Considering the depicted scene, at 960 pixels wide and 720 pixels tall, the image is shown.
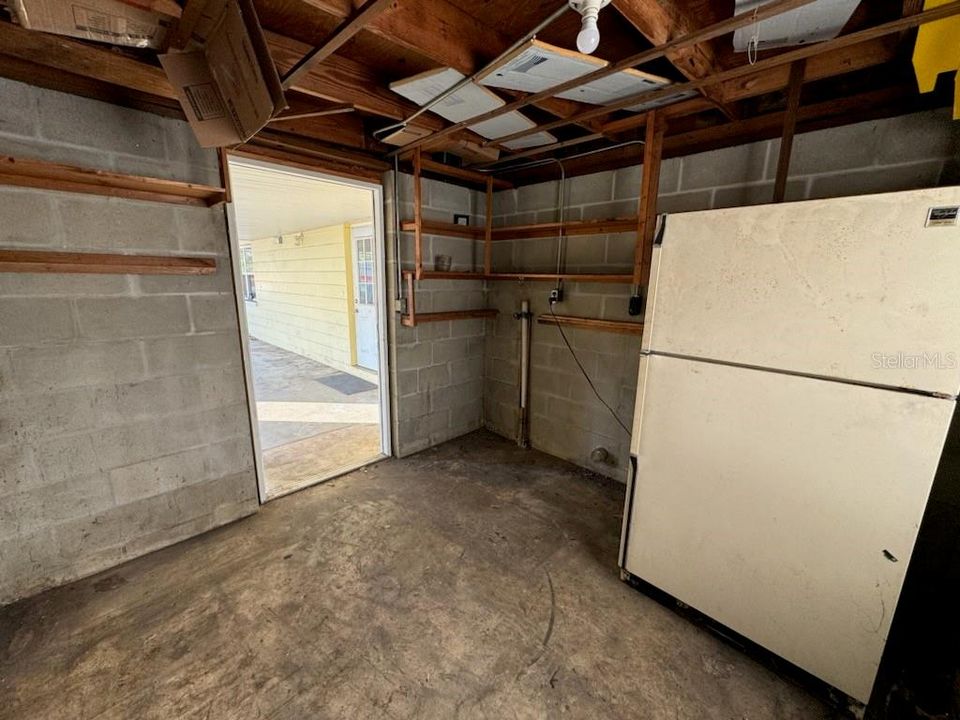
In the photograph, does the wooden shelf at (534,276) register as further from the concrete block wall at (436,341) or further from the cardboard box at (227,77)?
the cardboard box at (227,77)

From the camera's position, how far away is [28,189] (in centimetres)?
159

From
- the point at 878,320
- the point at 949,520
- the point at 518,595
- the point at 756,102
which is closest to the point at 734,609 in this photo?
the point at 518,595

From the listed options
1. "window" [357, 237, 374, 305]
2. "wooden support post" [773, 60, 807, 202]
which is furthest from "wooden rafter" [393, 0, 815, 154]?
"window" [357, 237, 374, 305]

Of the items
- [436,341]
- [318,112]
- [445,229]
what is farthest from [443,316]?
[318,112]

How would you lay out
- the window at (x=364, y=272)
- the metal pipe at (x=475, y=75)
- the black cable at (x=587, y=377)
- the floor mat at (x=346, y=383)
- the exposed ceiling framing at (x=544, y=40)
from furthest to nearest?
the window at (x=364, y=272), the floor mat at (x=346, y=383), the black cable at (x=587, y=377), the exposed ceiling framing at (x=544, y=40), the metal pipe at (x=475, y=75)

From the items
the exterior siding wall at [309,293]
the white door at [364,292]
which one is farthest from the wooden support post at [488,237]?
the exterior siding wall at [309,293]

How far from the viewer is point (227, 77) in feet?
4.03

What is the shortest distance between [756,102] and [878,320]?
140 cm

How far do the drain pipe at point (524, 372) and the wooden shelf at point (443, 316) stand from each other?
292 millimetres

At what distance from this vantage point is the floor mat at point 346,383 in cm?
508

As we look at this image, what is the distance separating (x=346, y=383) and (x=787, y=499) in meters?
4.98

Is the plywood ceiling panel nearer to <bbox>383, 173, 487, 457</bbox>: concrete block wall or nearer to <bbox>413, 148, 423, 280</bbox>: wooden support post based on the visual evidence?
<bbox>413, 148, 423, 280</bbox>: wooden support post

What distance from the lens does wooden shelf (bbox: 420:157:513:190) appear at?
2682 millimetres

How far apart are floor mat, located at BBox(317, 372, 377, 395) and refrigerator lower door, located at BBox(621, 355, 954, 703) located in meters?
4.06
